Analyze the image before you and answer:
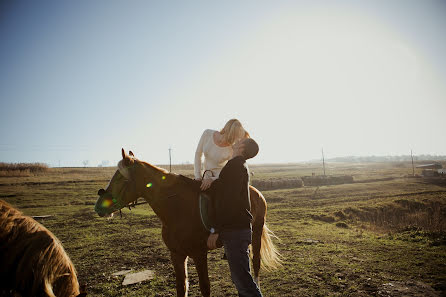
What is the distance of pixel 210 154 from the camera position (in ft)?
13.6

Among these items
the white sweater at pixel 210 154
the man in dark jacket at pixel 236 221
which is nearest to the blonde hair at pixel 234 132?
the white sweater at pixel 210 154

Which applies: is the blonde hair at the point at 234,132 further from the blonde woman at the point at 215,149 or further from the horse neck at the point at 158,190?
the horse neck at the point at 158,190

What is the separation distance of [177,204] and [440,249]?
9337mm

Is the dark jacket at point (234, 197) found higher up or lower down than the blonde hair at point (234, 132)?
lower down

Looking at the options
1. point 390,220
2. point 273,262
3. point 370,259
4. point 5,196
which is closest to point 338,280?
point 273,262

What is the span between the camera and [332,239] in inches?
376

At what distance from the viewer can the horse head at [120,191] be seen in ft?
10.6

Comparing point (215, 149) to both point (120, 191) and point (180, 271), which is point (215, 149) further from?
point (180, 271)

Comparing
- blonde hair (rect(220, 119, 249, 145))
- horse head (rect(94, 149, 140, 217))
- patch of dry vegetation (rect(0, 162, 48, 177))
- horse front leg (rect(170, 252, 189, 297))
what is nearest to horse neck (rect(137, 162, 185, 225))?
horse head (rect(94, 149, 140, 217))

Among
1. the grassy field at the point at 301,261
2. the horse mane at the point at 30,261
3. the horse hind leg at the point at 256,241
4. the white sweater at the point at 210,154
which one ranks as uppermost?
the white sweater at the point at 210,154

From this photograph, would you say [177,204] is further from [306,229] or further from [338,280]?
[306,229]

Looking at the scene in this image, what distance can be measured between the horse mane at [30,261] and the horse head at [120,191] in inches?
59.2

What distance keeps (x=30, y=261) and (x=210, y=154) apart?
291 centimetres

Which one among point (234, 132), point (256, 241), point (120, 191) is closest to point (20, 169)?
point (120, 191)
